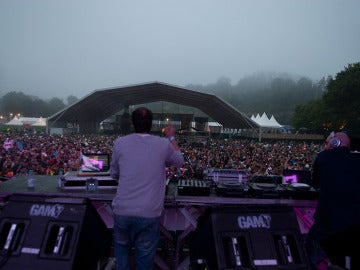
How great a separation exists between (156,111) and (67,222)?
165 ft

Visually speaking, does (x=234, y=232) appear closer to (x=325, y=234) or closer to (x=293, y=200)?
(x=325, y=234)

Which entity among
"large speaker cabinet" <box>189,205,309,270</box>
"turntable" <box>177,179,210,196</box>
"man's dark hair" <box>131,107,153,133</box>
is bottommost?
"large speaker cabinet" <box>189,205,309,270</box>

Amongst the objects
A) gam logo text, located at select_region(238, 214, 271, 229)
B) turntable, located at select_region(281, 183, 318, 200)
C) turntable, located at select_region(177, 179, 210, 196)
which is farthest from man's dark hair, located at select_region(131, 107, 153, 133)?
turntable, located at select_region(281, 183, 318, 200)

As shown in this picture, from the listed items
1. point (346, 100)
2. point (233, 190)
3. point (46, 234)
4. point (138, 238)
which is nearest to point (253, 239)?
point (138, 238)

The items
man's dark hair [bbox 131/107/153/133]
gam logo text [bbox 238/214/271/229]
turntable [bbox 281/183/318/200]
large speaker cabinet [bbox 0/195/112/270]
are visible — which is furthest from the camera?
turntable [bbox 281/183/318/200]

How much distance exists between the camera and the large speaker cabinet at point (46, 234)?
3.00 metres

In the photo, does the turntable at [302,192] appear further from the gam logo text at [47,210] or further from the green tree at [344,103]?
the green tree at [344,103]

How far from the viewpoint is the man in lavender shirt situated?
9.85 ft

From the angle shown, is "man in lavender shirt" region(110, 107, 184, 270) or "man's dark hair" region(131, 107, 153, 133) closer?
"man in lavender shirt" region(110, 107, 184, 270)

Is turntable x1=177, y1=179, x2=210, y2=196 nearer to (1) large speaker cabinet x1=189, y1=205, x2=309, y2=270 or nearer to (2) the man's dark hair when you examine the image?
(1) large speaker cabinet x1=189, y1=205, x2=309, y2=270

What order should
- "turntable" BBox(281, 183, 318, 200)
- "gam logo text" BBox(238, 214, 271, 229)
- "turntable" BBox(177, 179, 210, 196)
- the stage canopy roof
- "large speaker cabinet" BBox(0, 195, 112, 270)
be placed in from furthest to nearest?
the stage canopy roof, "turntable" BBox(281, 183, 318, 200), "turntable" BBox(177, 179, 210, 196), "gam logo text" BBox(238, 214, 271, 229), "large speaker cabinet" BBox(0, 195, 112, 270)

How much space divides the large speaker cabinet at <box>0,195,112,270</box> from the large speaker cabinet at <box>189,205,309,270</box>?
1268 mm

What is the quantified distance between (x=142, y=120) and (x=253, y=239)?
1633 millimetres

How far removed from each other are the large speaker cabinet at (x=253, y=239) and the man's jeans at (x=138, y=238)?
610 mm
